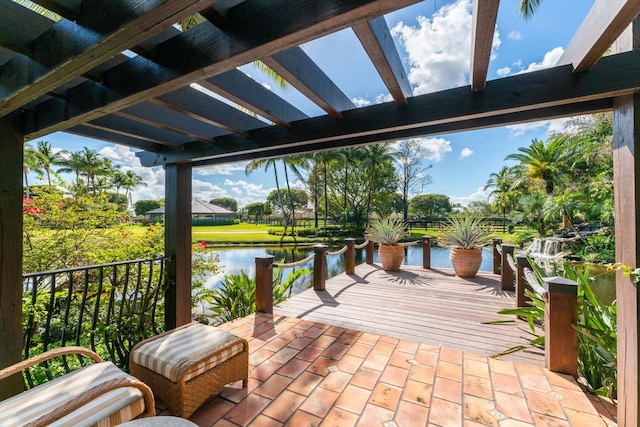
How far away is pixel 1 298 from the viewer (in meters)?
1.92

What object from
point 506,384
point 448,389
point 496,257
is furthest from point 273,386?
point 496,257

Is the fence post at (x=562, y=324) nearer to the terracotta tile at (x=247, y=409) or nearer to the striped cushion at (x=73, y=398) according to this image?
the terracotta tile at (x=247, y=409)

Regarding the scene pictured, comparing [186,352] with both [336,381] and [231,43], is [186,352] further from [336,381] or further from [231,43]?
[231,43]

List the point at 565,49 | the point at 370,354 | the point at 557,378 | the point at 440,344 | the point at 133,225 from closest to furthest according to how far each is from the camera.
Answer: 1. the point at 565,49
2. the point at 557,378
3. the point at 370,354
4. the point at 440,344
5. the point at 133,225

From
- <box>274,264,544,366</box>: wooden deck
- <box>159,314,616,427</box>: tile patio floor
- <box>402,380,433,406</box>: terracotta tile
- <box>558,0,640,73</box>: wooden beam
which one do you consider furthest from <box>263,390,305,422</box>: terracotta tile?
<box>558,0,640,73</box>: wooden beam

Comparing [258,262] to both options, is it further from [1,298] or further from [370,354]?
[1,298]

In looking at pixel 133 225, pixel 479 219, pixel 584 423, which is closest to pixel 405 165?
pixel 479 219

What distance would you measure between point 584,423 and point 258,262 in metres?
3.31

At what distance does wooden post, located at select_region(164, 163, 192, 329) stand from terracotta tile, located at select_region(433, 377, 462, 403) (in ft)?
9.58

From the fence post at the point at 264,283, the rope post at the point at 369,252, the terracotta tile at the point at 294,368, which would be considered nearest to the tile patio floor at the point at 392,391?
the terracotta tile at the point at 294,368

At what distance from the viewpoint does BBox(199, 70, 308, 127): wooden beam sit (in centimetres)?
170

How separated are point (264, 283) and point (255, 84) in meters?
2.63

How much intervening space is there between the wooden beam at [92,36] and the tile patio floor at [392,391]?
2168 millimetres

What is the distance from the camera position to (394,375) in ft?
7.69
